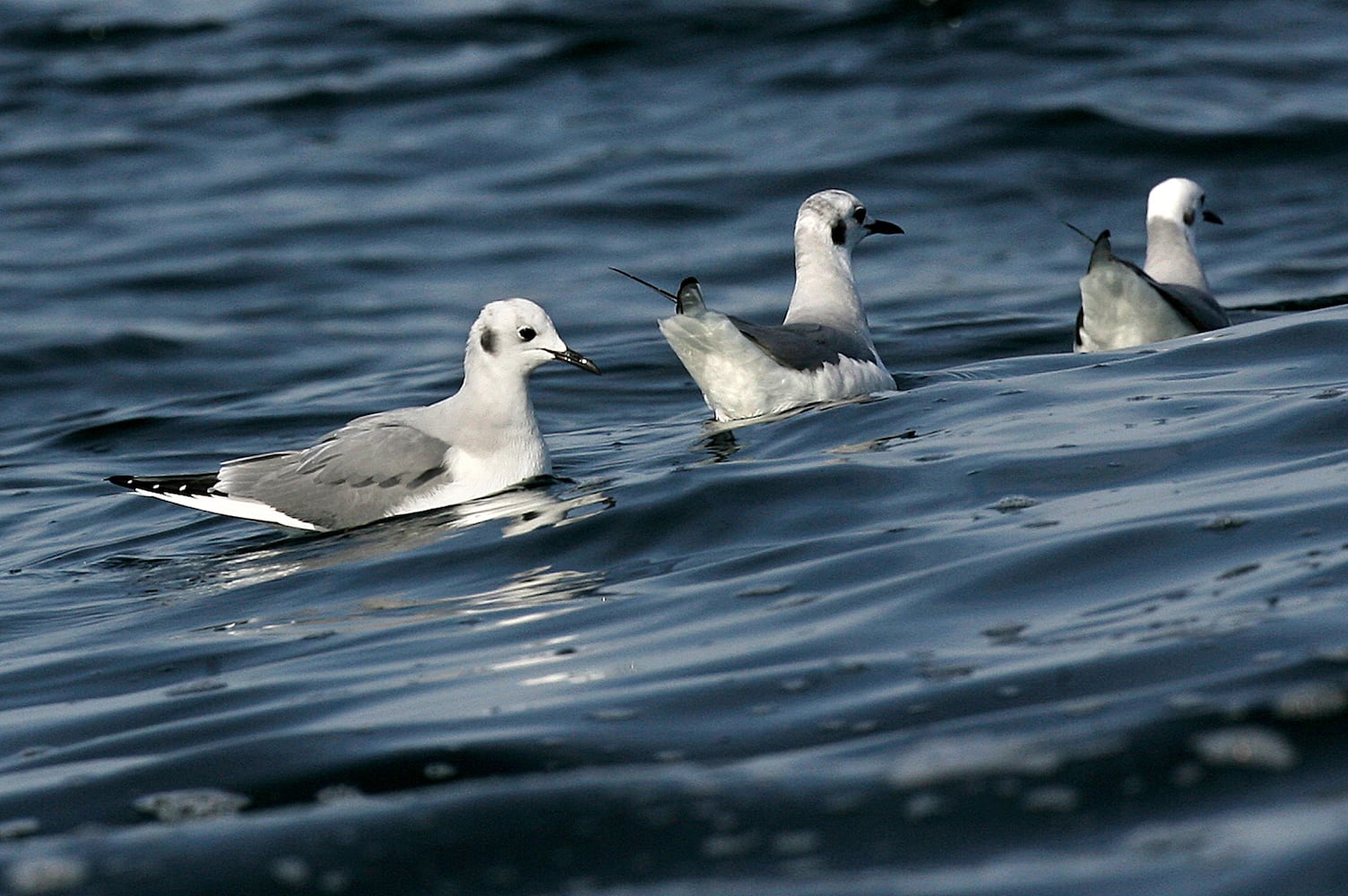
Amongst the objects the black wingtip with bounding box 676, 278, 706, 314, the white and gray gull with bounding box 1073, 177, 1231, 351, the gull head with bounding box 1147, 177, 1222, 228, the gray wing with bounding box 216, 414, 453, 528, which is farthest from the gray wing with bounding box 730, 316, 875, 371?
the gull head with bounding box 1147, 177, 1222, 228

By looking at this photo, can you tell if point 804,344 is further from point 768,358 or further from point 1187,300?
point 1187,300

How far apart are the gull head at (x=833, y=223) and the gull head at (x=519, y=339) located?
243 cm

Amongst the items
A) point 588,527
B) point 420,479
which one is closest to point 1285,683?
point 588,527

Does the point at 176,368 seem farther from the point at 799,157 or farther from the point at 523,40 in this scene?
the point at 523,40

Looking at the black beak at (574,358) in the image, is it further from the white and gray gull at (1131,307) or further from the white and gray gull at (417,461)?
the white and gray gull at (1131,307)

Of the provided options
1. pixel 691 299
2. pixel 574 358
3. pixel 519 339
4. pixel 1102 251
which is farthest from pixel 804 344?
pixel 1102 251

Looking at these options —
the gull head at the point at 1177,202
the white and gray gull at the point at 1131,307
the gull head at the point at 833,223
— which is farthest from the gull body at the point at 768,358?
the gull head at the point at 1177,202

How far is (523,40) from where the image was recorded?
20094 mm

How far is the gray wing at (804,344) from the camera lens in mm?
8336

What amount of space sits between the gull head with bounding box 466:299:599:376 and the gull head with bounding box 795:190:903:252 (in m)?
2.43

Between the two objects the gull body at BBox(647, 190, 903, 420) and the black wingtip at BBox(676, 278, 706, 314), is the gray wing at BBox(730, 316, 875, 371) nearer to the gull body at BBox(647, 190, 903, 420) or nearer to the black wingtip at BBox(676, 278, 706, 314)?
the gull body at BBox(647, 190, 903, 420)

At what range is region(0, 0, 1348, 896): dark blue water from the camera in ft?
11.9

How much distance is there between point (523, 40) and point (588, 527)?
1439 cm

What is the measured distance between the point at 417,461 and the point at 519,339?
0.70 m
